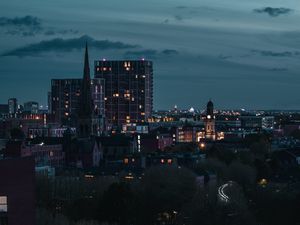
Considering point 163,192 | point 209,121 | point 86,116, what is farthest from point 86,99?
point 163,192

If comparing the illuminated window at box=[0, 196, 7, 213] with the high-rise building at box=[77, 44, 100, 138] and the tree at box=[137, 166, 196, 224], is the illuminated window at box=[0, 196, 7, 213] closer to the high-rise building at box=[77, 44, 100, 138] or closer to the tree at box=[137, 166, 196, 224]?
the tree at box=[137, 166, 196, 224]

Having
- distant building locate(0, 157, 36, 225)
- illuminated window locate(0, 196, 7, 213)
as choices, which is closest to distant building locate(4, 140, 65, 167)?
distant building locate(0, 157, 36, 225)

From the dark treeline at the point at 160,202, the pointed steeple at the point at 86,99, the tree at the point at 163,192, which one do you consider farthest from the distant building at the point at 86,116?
the tree at the point at 163,192

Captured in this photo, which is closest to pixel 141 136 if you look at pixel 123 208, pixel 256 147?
pixel 256 147

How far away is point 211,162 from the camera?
8638cm

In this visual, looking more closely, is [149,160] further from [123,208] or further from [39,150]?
[123,208]

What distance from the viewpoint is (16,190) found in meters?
31.1

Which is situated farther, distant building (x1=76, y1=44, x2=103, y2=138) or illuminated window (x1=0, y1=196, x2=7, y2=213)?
distant building (x1=76, y1=44, x2=103, y2=138)

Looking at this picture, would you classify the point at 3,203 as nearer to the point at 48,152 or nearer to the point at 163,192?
the point at 163,192

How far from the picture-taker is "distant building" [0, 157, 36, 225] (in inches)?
1206

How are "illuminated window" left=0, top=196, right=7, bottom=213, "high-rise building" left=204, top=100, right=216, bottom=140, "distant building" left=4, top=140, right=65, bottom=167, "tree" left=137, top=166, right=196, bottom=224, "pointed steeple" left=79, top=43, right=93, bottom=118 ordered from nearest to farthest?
"illuminated window" left=0, top=196, right=7, bottom=213 → "tree" left=137, top=166, right=196, bottom=224 → "distant building" left=4, top=140, right=65, bottom=167 → "pointed steeple" left=79, top=43, right=93, bottom=118 → "high-rise building" left=204, top=100, right=216, bottom=140

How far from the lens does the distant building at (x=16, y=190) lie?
101 ft

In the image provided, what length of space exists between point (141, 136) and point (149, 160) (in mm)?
53784

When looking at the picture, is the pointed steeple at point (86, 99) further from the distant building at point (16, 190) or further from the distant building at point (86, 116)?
the distant building at point (16, 190)
